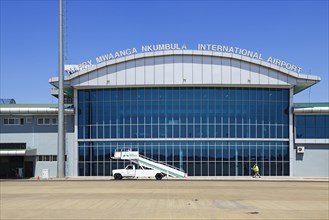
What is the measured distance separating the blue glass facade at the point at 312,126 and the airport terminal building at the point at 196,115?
→ 12 cm

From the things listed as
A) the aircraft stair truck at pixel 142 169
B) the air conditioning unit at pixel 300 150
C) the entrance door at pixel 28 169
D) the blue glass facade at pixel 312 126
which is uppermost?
the blue glass facade at pixel 312 126

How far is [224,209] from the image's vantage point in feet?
69.6

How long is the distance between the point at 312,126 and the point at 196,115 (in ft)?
48.3

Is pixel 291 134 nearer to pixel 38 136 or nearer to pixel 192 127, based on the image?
pixel 192 127

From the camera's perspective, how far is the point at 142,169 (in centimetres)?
5334

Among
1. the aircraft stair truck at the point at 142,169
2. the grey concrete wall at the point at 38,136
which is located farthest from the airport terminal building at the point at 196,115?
the aircraft stair truck at the point at 142,169

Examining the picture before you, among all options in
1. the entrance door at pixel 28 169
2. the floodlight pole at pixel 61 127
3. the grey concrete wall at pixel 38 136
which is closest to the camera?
the floodlight pole at pixel 61 127

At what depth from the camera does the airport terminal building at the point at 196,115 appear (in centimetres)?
6178

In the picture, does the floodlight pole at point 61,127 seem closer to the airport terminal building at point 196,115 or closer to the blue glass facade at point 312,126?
the airport terminal building at point 196,115

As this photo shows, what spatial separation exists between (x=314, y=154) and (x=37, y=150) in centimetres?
3509

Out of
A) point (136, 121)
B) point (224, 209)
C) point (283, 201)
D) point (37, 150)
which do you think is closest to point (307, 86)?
point (136, 121)

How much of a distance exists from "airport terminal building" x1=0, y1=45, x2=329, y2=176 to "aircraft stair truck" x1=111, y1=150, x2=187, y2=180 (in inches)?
128

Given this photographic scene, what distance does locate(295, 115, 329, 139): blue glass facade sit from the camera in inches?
2475

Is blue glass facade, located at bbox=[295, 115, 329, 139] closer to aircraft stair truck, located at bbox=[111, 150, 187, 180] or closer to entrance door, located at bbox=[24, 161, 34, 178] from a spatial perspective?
aircraft stair truck, located at bbox=[111, 150, 187, 180]
